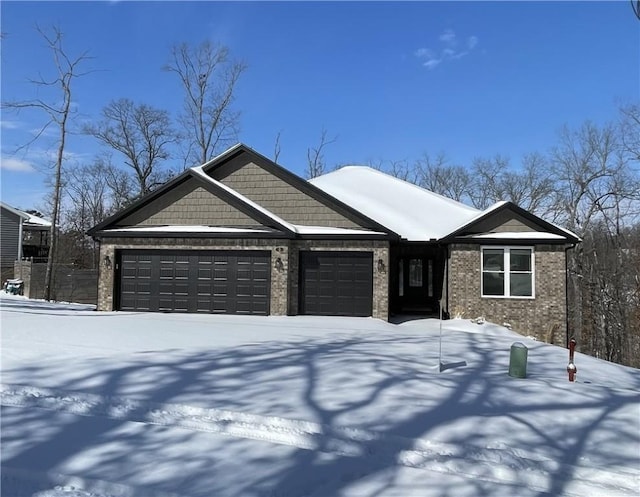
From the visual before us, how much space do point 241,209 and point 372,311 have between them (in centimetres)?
538

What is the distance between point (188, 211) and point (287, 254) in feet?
12.4

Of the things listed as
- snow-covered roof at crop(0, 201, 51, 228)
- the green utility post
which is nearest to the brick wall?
the green utility post

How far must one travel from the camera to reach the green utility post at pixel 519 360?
22.9ft

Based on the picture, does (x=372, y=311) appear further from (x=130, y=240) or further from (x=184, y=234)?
(x=130, y=240)

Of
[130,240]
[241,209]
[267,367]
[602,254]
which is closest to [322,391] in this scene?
[267,367]

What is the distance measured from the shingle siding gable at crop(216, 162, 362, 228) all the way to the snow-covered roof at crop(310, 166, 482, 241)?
148 centimetres

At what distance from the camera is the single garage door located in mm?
15141

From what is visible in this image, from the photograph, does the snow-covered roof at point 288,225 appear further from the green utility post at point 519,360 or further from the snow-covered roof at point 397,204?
the green utility post at point 519,360

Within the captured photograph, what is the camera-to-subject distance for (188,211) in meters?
15.9

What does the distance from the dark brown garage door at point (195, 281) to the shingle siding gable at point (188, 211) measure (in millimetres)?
1040

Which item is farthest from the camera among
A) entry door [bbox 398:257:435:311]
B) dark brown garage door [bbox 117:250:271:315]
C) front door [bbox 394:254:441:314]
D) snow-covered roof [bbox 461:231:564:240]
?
entry door [bbox 398:257:435:311]

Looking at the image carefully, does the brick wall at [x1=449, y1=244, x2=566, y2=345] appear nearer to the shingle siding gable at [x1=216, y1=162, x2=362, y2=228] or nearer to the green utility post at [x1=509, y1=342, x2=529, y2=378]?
the shingle siding gable at [x1=216, y1=162, x2=362, y2=228]

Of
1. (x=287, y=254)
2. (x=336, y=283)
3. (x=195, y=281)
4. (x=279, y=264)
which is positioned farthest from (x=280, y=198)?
(x=195, y=281)

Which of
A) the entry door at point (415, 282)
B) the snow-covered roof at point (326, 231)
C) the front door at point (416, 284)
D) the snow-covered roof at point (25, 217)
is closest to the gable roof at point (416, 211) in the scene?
the snow-covered roof at point (326, 231)
